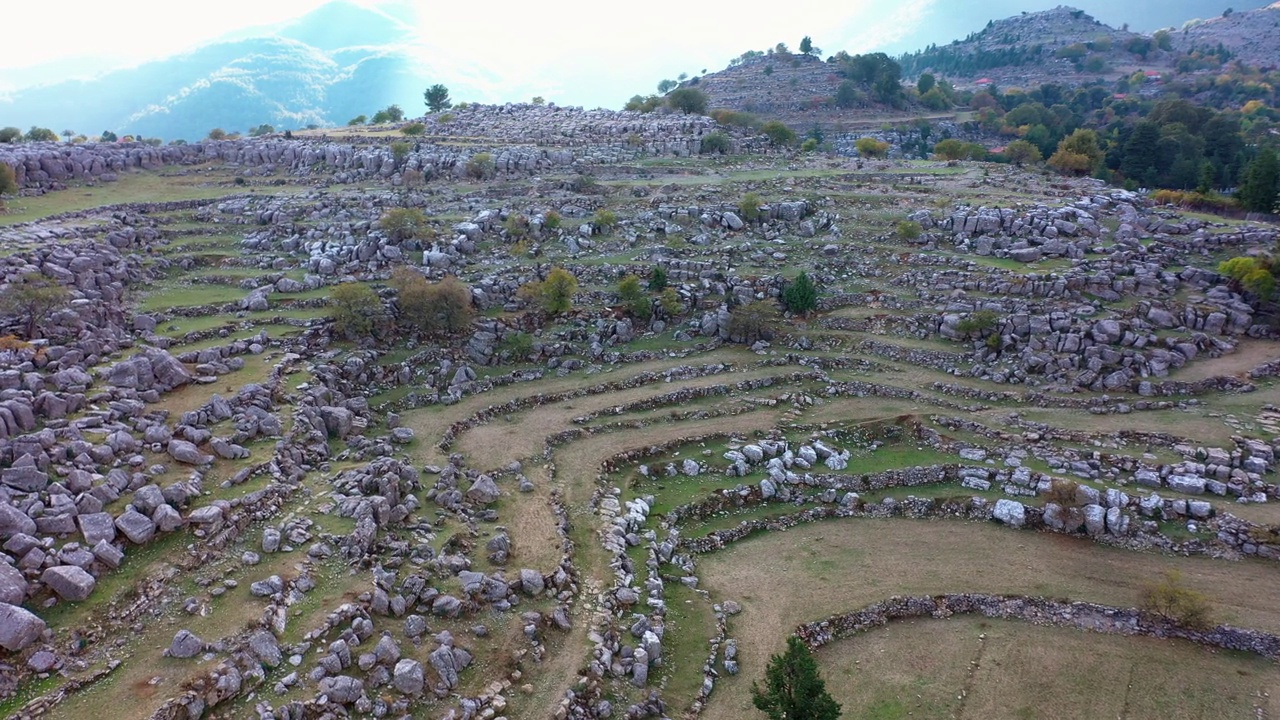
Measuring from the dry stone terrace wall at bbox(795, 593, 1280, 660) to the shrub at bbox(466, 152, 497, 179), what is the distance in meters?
48.6

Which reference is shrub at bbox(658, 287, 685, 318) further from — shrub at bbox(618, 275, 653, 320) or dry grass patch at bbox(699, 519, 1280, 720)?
dry grass patch at bbox(699, 519, 1280, 720)

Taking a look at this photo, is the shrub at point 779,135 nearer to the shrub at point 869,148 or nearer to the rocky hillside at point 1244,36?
the shrub at point 869,148

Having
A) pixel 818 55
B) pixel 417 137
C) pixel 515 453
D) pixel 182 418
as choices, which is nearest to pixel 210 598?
pixel 182 418

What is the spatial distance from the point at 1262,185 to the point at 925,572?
40036mm

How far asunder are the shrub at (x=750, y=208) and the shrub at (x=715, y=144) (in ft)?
65.7

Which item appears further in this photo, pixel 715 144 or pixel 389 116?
pixel 389 116

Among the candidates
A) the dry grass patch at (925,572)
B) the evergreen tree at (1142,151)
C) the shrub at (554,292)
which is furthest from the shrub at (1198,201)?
the shrub at (554,292)

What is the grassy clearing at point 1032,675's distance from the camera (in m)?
18.5

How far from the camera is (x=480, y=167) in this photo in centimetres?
5950

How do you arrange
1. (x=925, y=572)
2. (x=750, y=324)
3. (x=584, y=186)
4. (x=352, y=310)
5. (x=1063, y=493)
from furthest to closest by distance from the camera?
(x=584, y=186) < (x=750, y=324) < (x=352, y=310) < (x=1063, y=493) < (x=925, y=572)

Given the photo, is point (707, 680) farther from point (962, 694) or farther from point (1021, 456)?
point (1021, 456)

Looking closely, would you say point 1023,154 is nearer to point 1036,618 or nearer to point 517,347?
point 517,347

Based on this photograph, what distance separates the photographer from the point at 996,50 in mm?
163125

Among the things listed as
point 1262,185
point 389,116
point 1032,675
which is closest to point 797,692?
point 1032,675
